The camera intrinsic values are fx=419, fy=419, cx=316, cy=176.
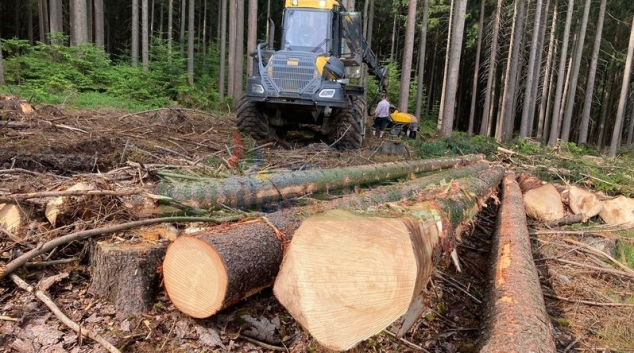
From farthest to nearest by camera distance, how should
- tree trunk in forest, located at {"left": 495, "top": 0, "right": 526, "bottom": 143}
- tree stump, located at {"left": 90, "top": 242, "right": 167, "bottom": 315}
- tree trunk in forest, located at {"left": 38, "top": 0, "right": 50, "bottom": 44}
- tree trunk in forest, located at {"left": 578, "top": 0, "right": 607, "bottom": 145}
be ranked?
tree trunk in forest, located at {"left": 38, "top": 0, "right": 50, "bottom": 44} < tree trunk in forest, located at {"left": 495, "top": 0, "right": 526, "bottom": 143} < tree trunk in forest, located at {"left": 578, "top": 0, "right": 607, "bottom": 145} < tree stump, located at {"left": 90, "top": 242, "right": 167, "bottom": 315}

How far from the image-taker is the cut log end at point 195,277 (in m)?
2.42

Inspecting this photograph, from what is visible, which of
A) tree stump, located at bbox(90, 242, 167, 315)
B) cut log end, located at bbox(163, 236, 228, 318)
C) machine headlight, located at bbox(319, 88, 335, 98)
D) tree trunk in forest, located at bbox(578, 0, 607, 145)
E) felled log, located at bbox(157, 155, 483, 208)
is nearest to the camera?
cut log end, located at bbox(163, 236, 228, 318)

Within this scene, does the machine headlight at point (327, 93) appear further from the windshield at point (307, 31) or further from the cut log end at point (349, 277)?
the cut log end at point (349, 277)

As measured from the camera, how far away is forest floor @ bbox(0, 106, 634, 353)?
247 centimetres

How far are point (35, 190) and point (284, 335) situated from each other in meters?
2.34

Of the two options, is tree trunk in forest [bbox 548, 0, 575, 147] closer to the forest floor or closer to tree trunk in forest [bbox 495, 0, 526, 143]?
tree trunk in forest [bbox 495, 0, 526, 143]

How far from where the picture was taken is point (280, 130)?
1038 cm

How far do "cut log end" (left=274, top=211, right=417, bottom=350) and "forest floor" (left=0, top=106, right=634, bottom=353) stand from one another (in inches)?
22.9

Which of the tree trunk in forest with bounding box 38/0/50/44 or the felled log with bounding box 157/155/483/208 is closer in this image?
the felled log with bounding box 157/155/483/208

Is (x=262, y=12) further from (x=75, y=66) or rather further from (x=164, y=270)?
(x=164, y=270)

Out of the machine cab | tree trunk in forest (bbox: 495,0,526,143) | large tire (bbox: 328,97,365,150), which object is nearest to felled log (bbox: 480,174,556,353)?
large tire (bbox: 328,97,365,150)

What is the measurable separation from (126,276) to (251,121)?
22.1 feet

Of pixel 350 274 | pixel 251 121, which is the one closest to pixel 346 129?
pixel 251 121

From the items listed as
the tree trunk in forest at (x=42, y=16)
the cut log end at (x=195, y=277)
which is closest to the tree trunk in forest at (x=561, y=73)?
the cut log end at (x=195, y=277)
